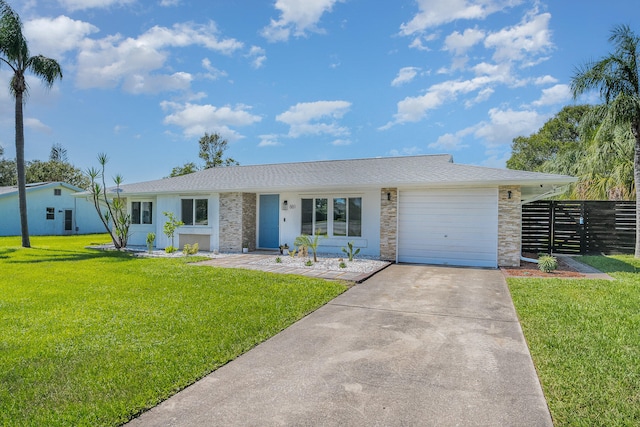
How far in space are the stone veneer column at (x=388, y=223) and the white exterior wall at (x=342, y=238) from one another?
2.05ft

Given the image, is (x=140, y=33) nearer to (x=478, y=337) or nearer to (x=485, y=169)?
Result: (x=485, y=169)

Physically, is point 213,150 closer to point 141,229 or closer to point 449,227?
point 141,229

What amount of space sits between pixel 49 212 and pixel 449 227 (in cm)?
2897

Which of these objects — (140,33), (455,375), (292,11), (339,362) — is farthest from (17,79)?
(455,375)

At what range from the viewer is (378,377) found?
11.5 feet

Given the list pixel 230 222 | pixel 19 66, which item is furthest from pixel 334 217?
pixel 19 66

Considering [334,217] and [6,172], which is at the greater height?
[6,172]

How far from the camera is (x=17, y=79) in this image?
16.4 meters

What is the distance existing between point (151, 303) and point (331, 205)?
814cm

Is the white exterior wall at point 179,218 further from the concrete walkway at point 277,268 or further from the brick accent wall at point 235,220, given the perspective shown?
the concrete walkway at point 277,268

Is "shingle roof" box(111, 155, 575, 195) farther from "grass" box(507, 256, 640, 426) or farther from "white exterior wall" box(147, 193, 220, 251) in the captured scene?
"grass" box(507, 256, 640, 426)

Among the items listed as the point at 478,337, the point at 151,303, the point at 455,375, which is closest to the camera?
the point at 455,375

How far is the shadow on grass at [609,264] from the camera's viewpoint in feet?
32.3

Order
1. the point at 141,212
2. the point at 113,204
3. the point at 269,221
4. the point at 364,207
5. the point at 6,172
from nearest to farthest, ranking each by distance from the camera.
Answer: the point at 364,207 → the point at 269,221 → the point at 113,204 → the point at 141,212 → the point at 6,172
